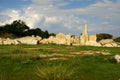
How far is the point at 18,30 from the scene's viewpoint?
60.6 m

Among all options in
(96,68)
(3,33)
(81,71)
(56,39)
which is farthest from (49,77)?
(3,33)

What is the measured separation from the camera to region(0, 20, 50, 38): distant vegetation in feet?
193

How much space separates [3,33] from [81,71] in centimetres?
4647

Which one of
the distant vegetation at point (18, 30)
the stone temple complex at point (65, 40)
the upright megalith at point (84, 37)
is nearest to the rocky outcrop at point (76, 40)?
the stone temple complex at point (65, 40)

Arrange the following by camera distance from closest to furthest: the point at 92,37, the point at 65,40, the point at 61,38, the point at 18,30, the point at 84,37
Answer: the point at 65,40 < the point at 61,38 < the point at 84,37 < the point at 92,37 < the point at 18,30

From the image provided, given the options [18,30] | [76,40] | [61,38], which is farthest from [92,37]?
[18,30]

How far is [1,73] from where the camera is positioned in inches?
477

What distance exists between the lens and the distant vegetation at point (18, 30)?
58816 mm

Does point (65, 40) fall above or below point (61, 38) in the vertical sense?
below

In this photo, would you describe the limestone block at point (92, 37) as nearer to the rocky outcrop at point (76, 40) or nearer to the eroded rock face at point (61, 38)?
the rocky outcrop at point (76, 40)

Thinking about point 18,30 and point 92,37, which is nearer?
point 92,37

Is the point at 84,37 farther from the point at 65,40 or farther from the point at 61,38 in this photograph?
the point at 65,40

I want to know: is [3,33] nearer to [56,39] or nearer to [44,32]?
[44,32]

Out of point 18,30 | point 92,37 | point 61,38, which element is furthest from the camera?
point 18,30
